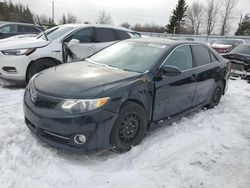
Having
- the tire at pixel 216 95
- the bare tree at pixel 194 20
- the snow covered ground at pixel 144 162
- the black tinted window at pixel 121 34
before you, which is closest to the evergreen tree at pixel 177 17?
the bare tree at pixel 194 20

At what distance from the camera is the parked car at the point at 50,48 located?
6062mm

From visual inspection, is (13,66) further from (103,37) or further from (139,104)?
(139,104)

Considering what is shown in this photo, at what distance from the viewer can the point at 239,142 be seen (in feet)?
14.0

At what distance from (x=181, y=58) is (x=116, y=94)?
184cm

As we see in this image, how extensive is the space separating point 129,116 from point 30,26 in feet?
41.9

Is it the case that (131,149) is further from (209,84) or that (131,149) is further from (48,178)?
(209,84)

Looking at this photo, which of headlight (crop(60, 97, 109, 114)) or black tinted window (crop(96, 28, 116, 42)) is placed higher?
black tinted window (crop(96, 28, 116, 42))

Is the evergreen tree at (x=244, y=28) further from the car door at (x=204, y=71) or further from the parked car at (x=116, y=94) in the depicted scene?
the parked car at (x=116, y=94)

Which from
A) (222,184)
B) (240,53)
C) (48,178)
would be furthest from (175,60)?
(240,53)

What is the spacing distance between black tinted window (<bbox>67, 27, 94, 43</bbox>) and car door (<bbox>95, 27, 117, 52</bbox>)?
0.60ft

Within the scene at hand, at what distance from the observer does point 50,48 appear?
649 cm

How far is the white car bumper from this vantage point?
602 cm

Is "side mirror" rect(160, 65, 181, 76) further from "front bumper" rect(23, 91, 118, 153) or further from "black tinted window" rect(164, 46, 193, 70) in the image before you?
"front bumper" rect(23, 91, 118, 153)

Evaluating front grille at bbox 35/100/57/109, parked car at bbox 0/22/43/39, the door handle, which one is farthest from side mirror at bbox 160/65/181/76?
parked car at bbox 0/22/43/39
